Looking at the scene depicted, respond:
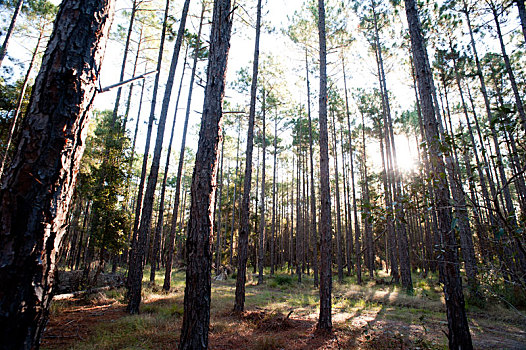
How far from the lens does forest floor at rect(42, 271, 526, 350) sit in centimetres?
498

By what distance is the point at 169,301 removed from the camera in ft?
28.1

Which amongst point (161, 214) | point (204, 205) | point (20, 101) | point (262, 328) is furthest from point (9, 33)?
point (262, 328)

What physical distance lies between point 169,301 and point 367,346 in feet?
21.3

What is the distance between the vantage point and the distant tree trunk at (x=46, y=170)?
1275mm

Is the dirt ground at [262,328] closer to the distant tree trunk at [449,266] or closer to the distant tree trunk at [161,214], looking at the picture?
the distant tree trunk at [449,266]

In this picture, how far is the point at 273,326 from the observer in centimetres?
629

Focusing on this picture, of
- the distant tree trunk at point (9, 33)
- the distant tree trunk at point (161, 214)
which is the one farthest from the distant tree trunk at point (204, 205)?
the distant tree trunk at point (9, 33)

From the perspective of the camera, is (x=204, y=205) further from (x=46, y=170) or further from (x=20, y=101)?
(x=20, y=101)

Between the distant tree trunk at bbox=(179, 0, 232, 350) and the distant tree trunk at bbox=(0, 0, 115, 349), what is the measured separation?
171 centimetres

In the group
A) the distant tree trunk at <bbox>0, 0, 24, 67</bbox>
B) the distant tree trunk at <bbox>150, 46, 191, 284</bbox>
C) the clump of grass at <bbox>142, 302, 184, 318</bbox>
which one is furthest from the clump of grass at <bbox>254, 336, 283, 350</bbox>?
the distant tree trunk at <bbox>0, 0, 24, 67</bbox>

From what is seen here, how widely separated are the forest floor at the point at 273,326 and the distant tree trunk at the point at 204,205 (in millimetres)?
2307

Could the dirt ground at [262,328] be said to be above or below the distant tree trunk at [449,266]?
below

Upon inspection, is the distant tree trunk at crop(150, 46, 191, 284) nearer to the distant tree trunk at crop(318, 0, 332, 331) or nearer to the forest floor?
the forest floor

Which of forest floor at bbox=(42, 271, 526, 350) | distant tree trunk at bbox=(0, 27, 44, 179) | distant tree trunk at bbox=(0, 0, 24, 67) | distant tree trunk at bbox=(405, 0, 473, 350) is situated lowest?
forest floor at bbox=(42, 271, 526, 350)
